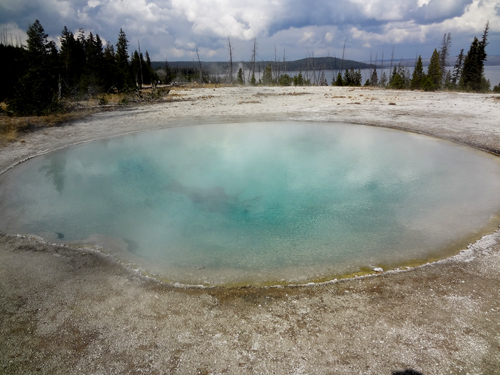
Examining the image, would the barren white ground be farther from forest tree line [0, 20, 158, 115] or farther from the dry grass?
forest tree line [0, 20, 158, 115]

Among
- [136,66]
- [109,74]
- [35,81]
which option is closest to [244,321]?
[35,81]

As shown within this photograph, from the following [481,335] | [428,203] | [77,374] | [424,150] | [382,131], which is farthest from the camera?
[382,131]

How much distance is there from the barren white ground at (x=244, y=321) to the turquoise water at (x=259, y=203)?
1.85 feet

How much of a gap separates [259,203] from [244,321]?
4.21m

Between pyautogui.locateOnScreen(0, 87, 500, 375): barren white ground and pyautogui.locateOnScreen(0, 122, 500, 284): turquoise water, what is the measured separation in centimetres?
56

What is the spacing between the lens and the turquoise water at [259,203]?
549cm

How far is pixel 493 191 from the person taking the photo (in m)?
7.85

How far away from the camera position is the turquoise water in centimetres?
549

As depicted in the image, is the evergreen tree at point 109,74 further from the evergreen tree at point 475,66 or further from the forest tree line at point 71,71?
the evergreen tree at point 475,66

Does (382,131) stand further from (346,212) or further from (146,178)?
(146,178)

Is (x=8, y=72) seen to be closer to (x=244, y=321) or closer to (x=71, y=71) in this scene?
(x=71, y=71)

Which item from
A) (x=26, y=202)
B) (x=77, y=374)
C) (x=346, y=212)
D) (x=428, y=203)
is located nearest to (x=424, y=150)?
(x=428, y=203)

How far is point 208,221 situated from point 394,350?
451 centimetres

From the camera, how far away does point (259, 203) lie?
7867mm
